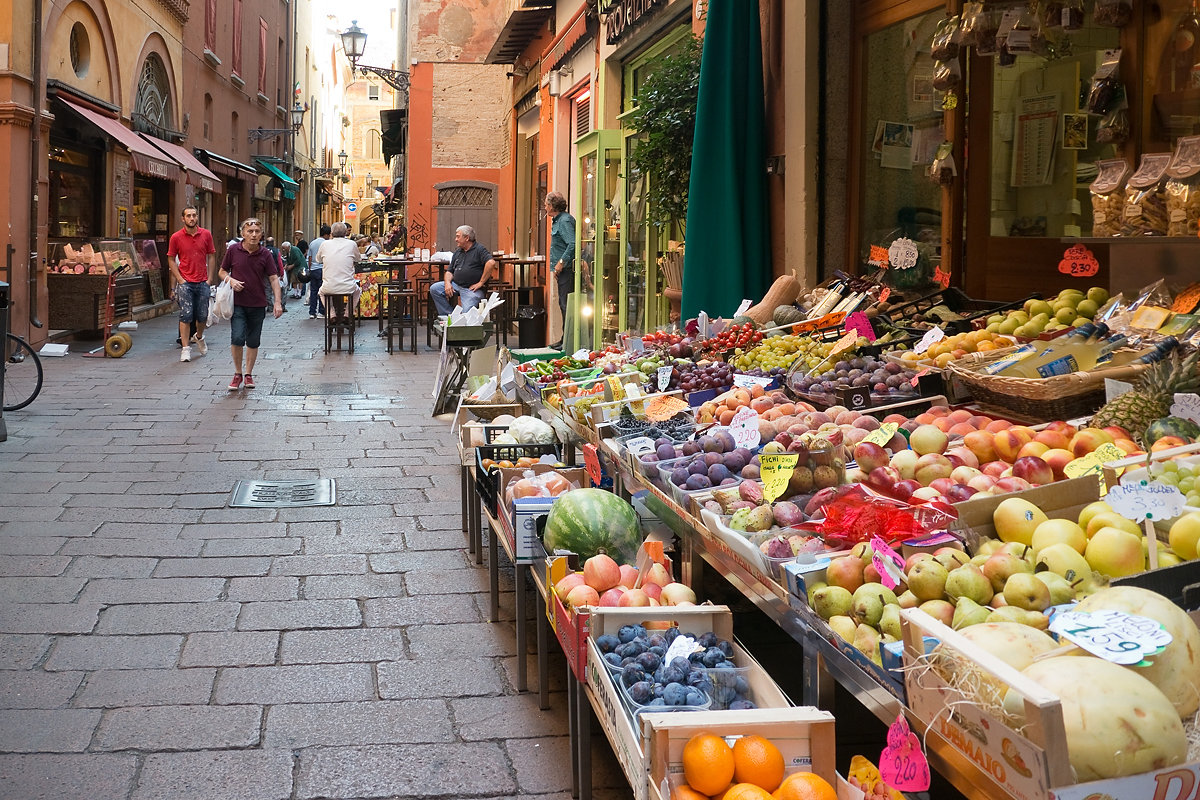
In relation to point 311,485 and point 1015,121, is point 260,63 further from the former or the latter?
point 1015,121

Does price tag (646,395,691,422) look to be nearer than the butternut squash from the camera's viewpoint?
Yes

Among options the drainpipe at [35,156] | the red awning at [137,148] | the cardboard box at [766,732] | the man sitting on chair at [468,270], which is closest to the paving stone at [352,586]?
the cardboard box at [766,732]

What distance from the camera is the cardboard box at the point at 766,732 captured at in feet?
8.04

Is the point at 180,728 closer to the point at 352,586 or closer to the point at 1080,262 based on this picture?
the point at 352,586

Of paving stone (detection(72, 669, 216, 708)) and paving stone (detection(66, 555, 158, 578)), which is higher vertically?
paving stone (detection(66, 555, 158, 578))

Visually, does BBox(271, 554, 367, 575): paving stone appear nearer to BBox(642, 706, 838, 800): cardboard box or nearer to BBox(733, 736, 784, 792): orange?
BBox(642, 706, 838, 800): cardboard box

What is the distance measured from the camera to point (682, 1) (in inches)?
373

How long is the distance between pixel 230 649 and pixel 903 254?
397 cm

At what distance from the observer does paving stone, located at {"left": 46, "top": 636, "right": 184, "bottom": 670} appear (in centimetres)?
411

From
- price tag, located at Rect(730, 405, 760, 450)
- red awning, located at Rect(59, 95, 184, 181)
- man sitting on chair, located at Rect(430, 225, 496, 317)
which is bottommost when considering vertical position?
price tag, located at Rect(730, 405, 760, 450)

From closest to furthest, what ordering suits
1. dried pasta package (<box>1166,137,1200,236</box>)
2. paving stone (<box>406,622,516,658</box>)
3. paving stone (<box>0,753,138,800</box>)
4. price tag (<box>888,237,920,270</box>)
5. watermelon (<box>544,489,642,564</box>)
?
paving stone (<box>0,753,138,800</box>), watermelon (<box>544,489,642,564</box>), dried pasta package (<box>1166,137,1200,236</box>), paving stone (<box>406,622,516,658</box>), price tag (<box>888,237,920,270</box>)

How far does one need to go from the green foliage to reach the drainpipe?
29.2 ft

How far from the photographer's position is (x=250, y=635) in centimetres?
446

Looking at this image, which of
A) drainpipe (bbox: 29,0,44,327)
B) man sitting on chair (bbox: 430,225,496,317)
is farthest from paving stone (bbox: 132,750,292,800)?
drainpipe (bbox: 29,0,44,327)
